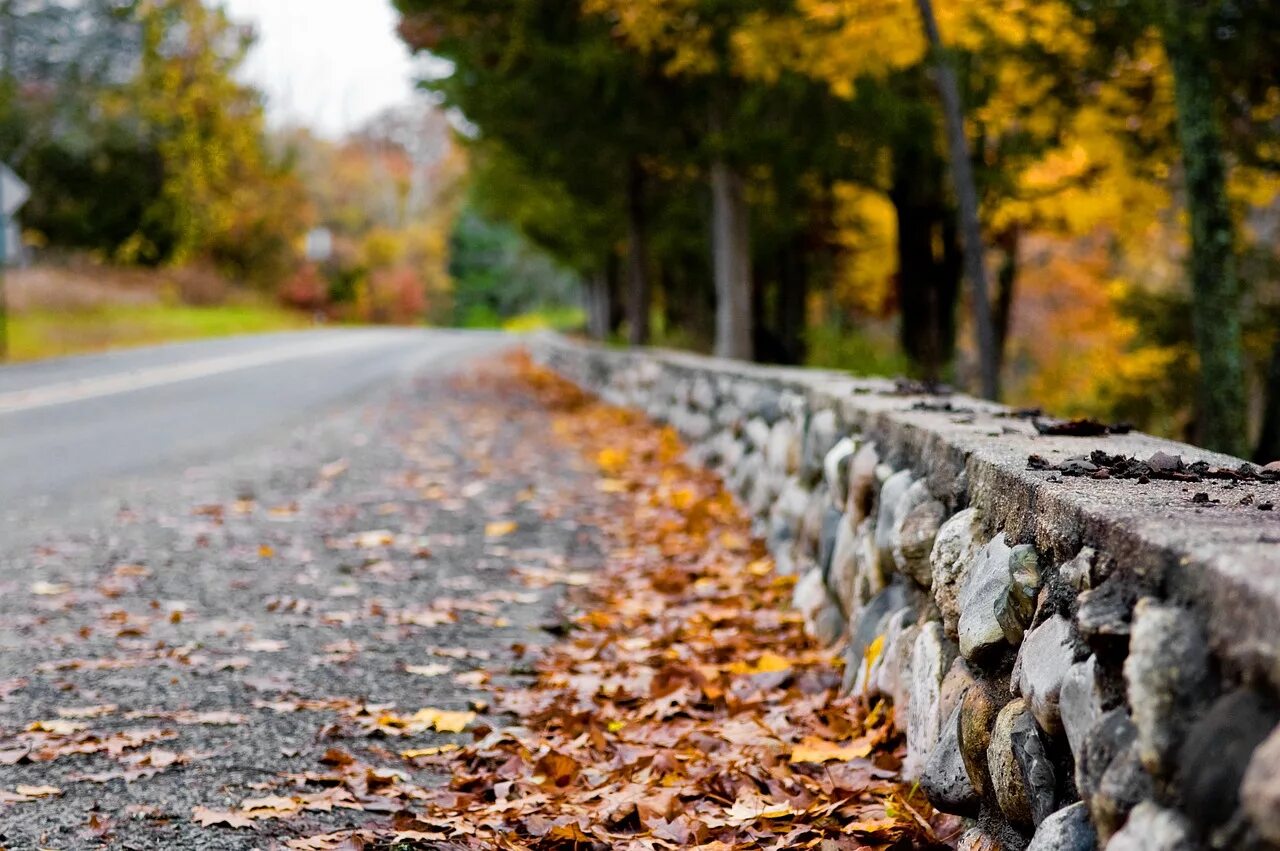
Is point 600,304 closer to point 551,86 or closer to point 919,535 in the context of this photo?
point 551,86

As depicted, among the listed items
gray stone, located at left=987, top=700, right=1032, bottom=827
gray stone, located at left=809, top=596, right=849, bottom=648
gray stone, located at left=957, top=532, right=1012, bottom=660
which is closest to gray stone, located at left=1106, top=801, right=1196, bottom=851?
gray stone, located at left=987, top=700, right=1032, bottom=827

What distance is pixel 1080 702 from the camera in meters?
2.11

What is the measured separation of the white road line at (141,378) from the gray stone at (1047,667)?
41.6 ft

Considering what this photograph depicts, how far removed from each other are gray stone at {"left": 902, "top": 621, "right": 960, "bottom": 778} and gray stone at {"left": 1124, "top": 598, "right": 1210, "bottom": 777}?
50.9 inches

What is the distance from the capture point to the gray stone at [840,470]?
15.9ft

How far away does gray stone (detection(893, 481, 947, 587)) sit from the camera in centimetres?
349

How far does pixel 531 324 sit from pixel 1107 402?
42956 mm

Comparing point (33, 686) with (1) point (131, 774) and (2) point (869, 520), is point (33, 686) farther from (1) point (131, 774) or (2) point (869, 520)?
(2) point (869, 520)

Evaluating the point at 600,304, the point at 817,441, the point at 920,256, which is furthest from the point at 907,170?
the point at 600,304

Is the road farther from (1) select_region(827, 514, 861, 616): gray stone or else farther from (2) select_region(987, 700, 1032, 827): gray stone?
(2) select_region(987, 700, 1032, 827): gray stone

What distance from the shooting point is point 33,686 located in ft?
13.5

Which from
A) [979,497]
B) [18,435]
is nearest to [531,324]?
[18,435]

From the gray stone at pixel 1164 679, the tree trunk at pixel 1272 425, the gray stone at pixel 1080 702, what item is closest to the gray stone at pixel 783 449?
the gray stone at pixel 1080 702

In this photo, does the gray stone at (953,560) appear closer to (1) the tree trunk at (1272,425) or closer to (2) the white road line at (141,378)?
(1) the tree trunk at (1272,425)
